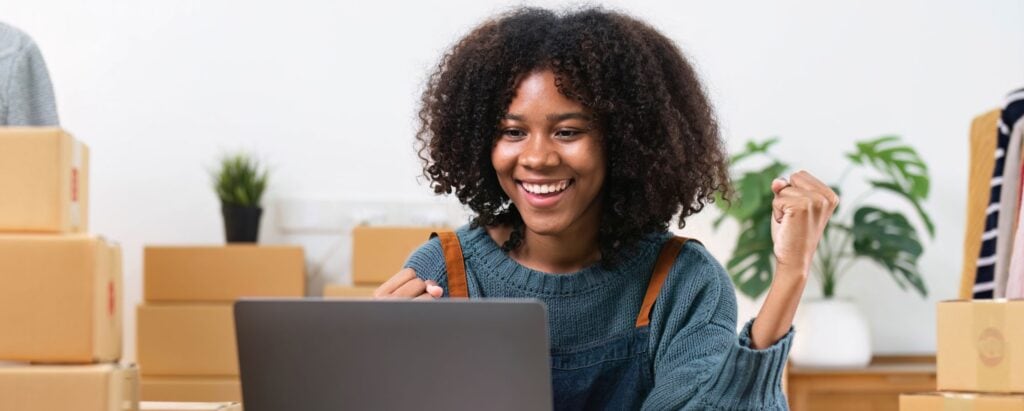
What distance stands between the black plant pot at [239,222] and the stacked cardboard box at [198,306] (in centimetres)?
10

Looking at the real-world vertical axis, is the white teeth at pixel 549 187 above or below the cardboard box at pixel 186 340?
above

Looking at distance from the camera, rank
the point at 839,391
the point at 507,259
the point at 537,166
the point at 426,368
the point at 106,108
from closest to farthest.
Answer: the point at 426,368, the point at 537,166, the point at 507,259, the point at 839,391, the point at 106,108

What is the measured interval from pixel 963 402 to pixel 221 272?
242 centimetres

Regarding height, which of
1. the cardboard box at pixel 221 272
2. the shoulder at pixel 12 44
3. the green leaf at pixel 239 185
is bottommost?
the cardboard box at pixel 221 272

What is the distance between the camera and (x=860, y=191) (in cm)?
389

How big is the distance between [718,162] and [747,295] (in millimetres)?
2091

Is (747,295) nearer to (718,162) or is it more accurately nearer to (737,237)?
(737,237)

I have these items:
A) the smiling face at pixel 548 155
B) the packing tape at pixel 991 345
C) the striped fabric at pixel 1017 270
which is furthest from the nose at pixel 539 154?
the striped fabric at pixel 1017 270

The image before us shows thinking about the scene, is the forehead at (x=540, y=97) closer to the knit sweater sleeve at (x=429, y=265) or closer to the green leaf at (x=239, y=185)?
the knit sweater sleeve at (x=429, y=265)

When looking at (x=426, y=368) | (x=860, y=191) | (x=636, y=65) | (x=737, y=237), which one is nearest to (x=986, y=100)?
(x=860, y=191)

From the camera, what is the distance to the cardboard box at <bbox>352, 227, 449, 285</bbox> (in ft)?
11.6

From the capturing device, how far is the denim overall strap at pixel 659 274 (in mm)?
1431

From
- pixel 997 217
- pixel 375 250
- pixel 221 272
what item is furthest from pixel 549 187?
pixel 221 272

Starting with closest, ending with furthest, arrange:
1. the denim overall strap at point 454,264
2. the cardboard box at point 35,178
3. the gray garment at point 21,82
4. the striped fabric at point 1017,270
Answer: the cardboard box at point 35,178 < the denim overall strap at point 454,264 < the striped fabric at point 1017,270 < the gray garment at point 21,82
